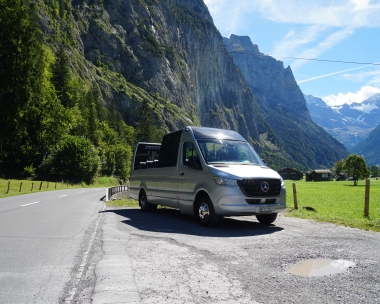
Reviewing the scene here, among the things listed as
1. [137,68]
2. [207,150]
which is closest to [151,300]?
[207,150]

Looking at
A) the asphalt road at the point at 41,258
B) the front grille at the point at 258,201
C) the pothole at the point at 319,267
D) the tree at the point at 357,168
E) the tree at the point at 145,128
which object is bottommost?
the asphalt road at the point at 41,258

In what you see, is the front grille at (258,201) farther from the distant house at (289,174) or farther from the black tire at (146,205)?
the distant house at (289,174)

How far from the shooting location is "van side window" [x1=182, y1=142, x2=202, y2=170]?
979 centimetres

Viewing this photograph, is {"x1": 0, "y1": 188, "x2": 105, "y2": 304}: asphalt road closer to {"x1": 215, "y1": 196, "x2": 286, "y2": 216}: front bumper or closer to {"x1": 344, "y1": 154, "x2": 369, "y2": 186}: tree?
{"x1": 215, "y1": 196, "x2": 286, "y2": 216}: front bumper

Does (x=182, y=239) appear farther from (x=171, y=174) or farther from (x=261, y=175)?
(x=171, y=174)

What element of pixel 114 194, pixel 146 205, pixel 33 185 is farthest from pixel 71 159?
pixel 146 205

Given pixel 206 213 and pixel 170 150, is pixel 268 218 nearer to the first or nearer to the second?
pixel 206 213

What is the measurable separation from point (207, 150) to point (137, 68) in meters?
132

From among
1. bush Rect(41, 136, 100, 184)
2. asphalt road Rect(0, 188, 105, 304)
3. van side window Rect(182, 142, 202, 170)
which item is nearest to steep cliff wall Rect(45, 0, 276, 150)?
bush Rect(41, 136, 100, 184)

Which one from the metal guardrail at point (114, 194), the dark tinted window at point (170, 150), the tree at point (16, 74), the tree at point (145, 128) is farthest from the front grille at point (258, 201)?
the tree at point (145, 128)

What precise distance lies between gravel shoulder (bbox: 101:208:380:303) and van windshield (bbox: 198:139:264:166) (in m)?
1.93

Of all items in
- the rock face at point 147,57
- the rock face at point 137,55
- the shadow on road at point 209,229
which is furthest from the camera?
the rock face at point 147,57

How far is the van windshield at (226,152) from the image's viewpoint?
9.96m

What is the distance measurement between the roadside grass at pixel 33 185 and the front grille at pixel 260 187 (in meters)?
23.0
